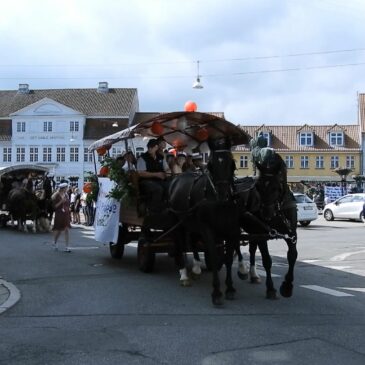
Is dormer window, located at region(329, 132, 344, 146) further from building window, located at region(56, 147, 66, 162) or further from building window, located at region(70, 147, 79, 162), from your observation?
building window, located at region(56, 147, 66, 162)

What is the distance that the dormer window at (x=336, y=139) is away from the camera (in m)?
71.7

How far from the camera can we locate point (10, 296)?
9023mm

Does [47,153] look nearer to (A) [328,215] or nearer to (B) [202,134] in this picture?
(A) [328,215]

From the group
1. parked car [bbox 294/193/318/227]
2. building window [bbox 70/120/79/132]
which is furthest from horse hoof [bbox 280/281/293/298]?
building window [bbox 70/120/79/132]

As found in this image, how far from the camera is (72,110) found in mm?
72938

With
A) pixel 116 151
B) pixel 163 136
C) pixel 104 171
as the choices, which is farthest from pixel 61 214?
pixel 163 136

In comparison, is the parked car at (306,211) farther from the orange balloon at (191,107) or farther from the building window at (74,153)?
the building window at (74,153)

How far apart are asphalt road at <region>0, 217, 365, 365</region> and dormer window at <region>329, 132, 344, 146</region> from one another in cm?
6154

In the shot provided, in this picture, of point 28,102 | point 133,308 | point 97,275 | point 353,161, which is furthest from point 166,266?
point 28,102

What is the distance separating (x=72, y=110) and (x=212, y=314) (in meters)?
67.6

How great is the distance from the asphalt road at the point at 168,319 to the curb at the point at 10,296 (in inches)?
4.7

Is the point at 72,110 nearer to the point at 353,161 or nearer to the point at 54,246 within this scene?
the point at 353,161

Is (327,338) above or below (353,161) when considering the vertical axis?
below

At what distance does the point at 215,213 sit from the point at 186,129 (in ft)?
12.7
